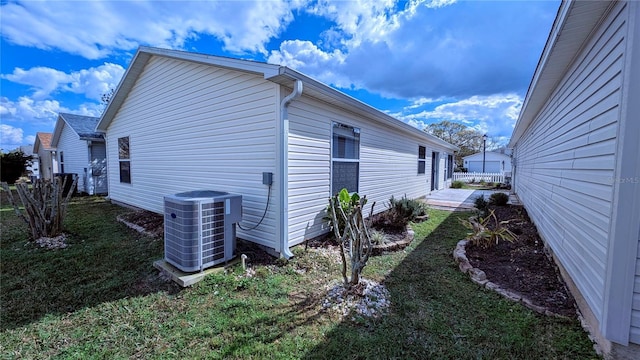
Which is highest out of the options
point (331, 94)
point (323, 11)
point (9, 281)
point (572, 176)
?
point (323, 11)

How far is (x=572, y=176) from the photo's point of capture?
9.88 ft

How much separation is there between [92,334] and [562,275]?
504 centimetres

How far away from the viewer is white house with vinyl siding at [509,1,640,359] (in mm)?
1733

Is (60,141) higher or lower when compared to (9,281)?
higher

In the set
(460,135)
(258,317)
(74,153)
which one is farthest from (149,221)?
(460,135)

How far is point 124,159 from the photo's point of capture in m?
8.05

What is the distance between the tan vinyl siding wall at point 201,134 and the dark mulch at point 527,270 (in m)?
3.13

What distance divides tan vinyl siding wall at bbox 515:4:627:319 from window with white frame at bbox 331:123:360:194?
327 cm

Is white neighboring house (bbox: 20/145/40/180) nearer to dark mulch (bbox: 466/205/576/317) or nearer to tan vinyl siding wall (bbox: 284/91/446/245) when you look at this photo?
tan vinyl siding wall (bbox: 284/91/446/245)

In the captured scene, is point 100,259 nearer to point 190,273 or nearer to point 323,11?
point 190,273

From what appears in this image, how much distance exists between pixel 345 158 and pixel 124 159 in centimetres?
716

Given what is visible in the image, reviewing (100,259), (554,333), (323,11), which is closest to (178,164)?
(100,259)

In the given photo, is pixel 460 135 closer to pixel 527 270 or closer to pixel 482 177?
pixel 482 177

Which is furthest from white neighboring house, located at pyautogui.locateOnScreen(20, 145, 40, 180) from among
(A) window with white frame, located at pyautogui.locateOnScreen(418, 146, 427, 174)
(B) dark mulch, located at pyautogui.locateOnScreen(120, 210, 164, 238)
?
(A) window with white frame, located at pyautogui.locateOnScreen(418, 146, 427, 174)
